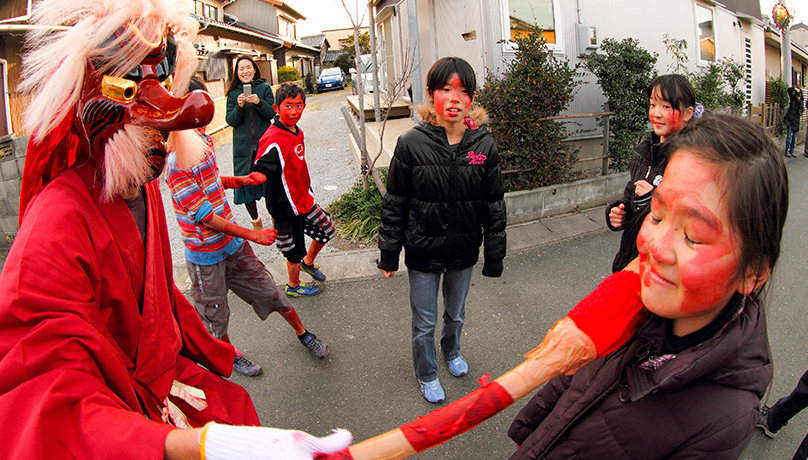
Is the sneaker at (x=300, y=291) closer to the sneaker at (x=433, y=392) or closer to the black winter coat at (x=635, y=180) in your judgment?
the sneaker at (x=433, y=392)

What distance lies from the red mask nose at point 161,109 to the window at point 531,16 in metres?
7.18

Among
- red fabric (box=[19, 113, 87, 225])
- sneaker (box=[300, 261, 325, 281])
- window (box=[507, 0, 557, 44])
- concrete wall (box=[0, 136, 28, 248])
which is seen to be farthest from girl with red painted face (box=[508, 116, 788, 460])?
A: window (box=[507, 0, 557, 44])

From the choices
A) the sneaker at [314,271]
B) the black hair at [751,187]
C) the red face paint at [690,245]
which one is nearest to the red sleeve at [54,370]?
the red face paint at [690,245]

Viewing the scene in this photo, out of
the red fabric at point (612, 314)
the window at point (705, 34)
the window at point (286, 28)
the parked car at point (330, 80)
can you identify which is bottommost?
the red fabric at point (612, 314)

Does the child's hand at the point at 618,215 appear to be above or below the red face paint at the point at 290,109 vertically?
below

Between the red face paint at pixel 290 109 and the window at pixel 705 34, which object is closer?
the red face paint at pixel 290 109

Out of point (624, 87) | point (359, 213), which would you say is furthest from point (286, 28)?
point (359, 213)

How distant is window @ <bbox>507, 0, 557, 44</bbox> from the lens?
304 inches

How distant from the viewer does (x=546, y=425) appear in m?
1.50

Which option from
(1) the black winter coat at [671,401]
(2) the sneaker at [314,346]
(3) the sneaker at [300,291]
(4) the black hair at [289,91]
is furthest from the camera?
(3) the sneaker at [300,291]

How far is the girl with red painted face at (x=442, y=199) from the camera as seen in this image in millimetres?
2811

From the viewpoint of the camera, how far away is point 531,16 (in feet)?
25.8

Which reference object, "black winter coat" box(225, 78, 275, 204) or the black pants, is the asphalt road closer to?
the black pants

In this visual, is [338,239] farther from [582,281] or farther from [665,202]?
[665,202]
